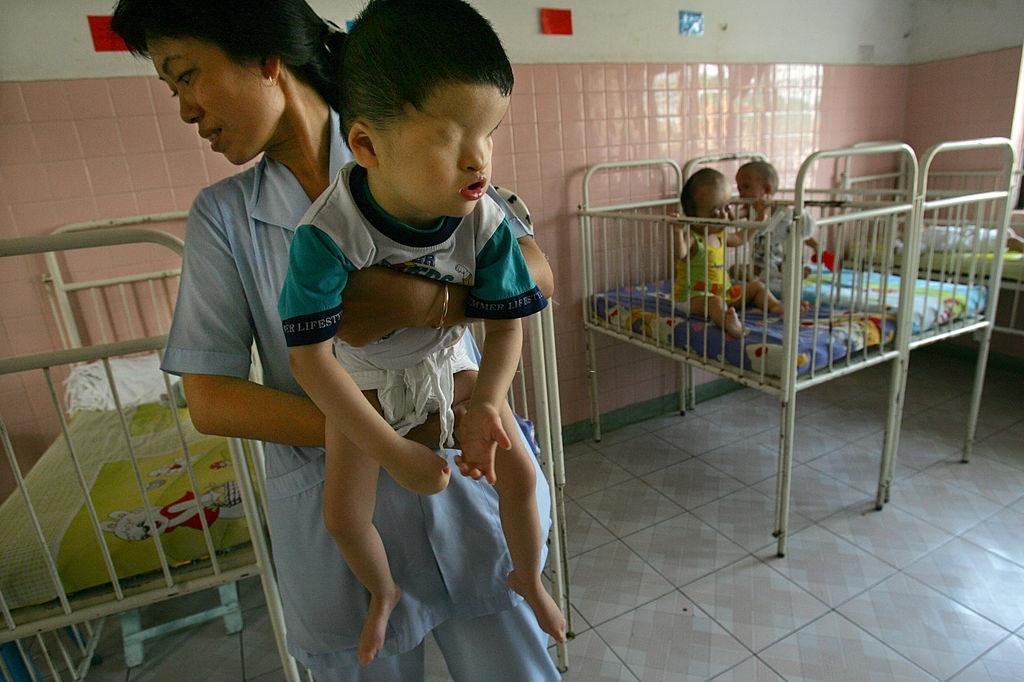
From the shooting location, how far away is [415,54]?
57 cm

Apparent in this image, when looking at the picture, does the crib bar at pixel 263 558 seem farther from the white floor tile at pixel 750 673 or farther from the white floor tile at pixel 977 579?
the white floor tile at pixel 977 579

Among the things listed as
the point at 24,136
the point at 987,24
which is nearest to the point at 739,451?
the point at 987,24

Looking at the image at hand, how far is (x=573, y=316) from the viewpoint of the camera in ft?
9.53

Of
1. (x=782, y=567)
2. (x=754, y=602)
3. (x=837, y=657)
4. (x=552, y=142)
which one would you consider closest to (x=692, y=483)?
(x=782, y=567)

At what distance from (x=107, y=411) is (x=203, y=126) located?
5.74ft

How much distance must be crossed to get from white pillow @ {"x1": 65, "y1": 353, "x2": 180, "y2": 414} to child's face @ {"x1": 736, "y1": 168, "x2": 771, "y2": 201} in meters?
2.51

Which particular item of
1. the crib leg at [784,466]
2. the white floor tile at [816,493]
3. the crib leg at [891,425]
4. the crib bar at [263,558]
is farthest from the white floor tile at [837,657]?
the crib bar at [263,558]

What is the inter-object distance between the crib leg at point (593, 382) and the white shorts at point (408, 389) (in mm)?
2168

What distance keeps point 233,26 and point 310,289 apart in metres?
0.36

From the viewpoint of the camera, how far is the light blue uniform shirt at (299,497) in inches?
30.3

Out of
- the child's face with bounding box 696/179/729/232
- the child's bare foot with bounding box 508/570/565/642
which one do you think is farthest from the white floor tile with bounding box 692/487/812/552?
the child's bare foot with bounding box 508/570/565/642

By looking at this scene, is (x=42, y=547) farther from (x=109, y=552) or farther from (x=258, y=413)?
(x=258, y=413)

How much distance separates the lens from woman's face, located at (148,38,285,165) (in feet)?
2.34

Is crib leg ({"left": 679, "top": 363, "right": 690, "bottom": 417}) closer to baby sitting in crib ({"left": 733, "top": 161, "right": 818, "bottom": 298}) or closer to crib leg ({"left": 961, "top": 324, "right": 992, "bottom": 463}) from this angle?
baby sitting in crib ({"left": 733, "top": 161, "right": 818, "bottom": 298})
